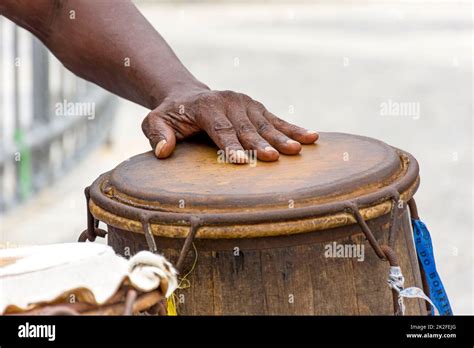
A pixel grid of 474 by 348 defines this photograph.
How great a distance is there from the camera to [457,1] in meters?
20.9

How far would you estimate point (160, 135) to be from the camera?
2.29m

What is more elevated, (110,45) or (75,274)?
(110,45)

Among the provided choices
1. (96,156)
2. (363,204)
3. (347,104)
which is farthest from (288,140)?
(347,104)

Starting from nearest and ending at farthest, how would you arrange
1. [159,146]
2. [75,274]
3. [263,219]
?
1. [75,274]
2. [263,219]
3. [159,146]

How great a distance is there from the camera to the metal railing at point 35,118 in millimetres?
5840

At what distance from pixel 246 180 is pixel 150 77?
572 mm

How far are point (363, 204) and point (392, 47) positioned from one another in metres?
11.6

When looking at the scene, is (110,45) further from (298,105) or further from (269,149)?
(298,105)

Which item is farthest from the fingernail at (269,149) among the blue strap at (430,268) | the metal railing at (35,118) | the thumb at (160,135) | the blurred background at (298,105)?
the metal railing at (35,118)

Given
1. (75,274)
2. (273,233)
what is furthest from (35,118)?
(75,274)

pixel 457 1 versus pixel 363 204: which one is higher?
pixel 363 204

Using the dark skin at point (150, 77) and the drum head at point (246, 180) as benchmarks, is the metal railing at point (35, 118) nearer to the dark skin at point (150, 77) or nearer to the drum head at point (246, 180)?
the dark skin at point (150, 77)

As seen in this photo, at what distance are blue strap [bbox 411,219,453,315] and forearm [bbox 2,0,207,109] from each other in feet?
2.26

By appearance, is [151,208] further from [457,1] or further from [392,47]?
[457,1]
